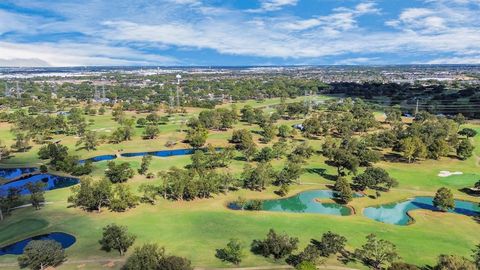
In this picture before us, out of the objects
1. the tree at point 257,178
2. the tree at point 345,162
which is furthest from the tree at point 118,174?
the tree at point 345,162

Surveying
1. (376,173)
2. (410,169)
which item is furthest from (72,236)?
(410,169)

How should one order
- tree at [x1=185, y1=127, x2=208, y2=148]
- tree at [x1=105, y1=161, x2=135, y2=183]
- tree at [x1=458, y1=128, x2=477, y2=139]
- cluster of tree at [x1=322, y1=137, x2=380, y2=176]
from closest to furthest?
1. tree at [x1=105, y1=161, x2=135, y2=183]
2. cluster of tree at [x1=322, y1=137, x2=380, y2=176]
3. tree at [x1=185, y1=127, x2=208, y2=148]
4. tree at [x1=458, y1=128, x2=477, y2=139]

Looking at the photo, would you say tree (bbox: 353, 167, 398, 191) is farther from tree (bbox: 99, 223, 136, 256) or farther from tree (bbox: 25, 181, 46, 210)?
tree (bbox: 25, 181, 46, 210)

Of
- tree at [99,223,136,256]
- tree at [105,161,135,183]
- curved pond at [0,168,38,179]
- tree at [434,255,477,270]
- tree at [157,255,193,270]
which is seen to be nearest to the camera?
tree at [434,255,477,270]

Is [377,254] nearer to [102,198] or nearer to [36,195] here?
[102,198]

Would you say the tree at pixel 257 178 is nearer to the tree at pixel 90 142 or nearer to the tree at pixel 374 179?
the tree at pixel 374 179

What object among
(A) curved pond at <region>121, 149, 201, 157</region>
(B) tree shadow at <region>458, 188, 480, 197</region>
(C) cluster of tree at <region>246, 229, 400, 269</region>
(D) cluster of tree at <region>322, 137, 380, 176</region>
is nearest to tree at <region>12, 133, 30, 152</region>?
(A) curved pond at <region>121, 149, 201, 157</region>

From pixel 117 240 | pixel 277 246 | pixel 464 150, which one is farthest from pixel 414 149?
pixel 117 240
